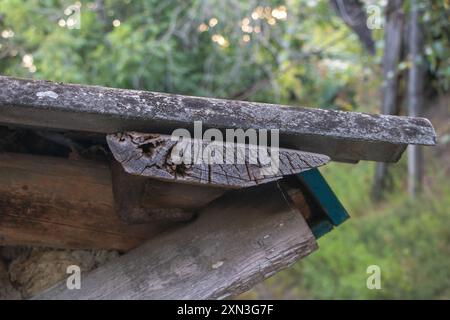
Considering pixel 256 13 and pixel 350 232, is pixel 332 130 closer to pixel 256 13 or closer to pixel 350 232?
pixel 350 232

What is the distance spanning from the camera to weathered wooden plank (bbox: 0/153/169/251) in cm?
175

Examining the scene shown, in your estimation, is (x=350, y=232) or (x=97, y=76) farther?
(x=97, y=76)

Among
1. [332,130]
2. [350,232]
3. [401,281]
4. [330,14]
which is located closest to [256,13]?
[330,14]

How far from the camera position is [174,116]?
54.0 inches

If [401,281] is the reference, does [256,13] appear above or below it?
above

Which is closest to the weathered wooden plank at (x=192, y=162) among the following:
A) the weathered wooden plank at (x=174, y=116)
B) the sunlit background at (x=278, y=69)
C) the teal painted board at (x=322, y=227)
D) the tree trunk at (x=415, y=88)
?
the weathered wooden plank at (x=174, y=116)

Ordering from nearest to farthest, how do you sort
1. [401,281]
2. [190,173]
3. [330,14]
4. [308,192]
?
[190,173], [308,192], [401,281], [330,14]

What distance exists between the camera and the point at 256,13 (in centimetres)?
627

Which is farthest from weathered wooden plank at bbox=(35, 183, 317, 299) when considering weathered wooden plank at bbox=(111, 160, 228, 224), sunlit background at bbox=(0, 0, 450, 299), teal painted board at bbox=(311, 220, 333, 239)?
sunlit background at bbox=(0, 0, 450, 299)

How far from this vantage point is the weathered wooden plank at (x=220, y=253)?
5.50ft

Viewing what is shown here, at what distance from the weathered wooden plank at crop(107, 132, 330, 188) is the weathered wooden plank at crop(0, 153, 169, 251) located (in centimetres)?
39

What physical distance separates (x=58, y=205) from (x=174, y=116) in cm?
58

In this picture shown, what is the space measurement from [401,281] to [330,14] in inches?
143

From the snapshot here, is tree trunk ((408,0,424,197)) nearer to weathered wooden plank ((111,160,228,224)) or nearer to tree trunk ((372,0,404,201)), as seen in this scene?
tree trunk ((372,0,404,201))
